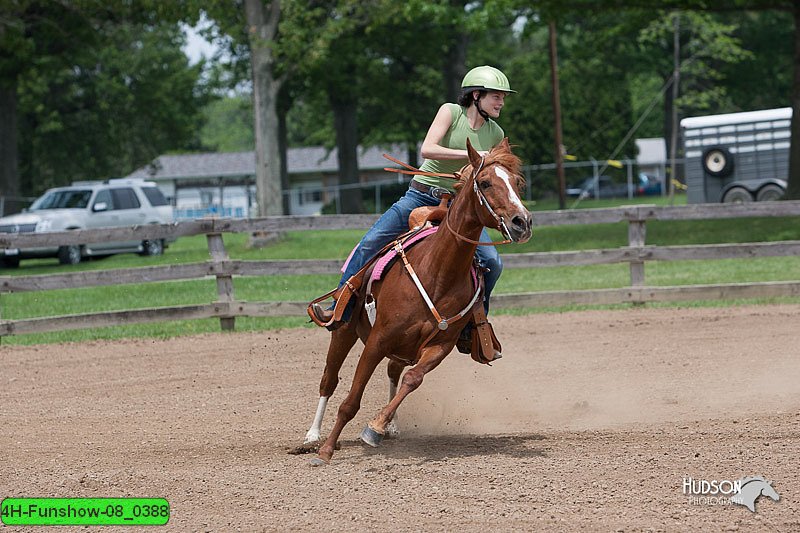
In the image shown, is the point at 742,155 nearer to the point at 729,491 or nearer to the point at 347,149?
the point at 347,149

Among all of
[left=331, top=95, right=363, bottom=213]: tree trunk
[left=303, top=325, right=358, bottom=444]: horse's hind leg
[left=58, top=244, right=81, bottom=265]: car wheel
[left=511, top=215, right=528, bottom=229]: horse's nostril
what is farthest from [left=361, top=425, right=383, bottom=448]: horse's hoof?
[left=331, top=95, right=363, bottom=213]: tree trunk

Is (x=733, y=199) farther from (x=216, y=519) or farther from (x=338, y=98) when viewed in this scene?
(x=216, y=519)

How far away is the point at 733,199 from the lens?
2819 cm

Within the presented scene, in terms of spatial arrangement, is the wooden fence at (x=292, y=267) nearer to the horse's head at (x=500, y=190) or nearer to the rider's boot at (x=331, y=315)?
the rider's boot at (x=331, y=315)

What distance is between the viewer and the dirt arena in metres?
5.27

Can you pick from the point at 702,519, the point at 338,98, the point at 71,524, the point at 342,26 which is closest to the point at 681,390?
the point at 702,519

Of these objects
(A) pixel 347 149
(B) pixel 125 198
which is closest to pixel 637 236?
(B) pixel 125 198

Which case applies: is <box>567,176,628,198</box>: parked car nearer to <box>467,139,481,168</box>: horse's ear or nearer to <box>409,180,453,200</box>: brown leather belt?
<box>409,180,453,200</box>: brown leather belt

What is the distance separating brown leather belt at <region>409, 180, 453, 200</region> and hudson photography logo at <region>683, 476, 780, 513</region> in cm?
248

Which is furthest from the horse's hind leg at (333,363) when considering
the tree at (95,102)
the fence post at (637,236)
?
the tree at (95,102)

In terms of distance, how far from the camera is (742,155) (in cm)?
2841

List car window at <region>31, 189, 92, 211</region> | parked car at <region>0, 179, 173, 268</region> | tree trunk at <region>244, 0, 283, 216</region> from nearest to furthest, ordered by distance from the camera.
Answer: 1. parked car at <region>0, 179, 173, 268</region>
2. tree trunk at <region>244, 0, 283, 216</region>
3. car window at <region>31, 189, 92, 211</region>

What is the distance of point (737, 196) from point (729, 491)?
79.6 feet

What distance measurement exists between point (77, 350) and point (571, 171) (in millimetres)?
46128
